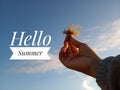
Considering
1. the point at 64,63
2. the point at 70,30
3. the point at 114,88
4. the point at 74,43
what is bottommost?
the point at 114,88

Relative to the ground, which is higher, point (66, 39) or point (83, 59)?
point (66, 39)

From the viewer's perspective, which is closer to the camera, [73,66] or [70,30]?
[73,66]

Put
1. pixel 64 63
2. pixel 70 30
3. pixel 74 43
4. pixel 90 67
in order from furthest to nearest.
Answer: pixel 70 30 < pixel 74 43 < pixel 64 63 < pixel 90 67

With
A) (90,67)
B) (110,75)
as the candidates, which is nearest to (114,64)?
(110,75)

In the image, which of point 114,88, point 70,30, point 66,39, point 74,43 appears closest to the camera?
point 114,88

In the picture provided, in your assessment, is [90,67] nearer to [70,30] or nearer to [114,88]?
[114,88]

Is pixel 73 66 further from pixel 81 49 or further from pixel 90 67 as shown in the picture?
pixel 81 49
